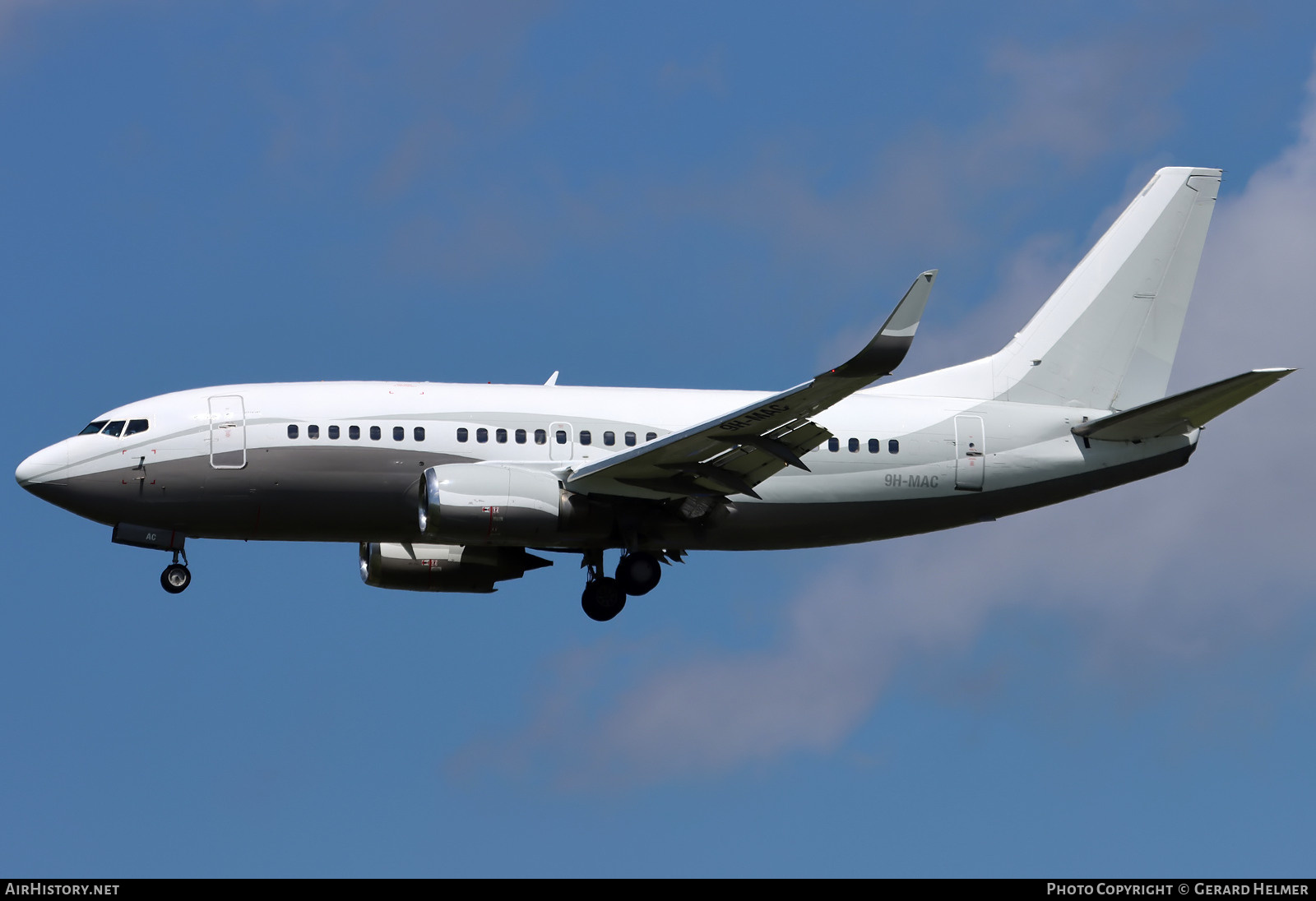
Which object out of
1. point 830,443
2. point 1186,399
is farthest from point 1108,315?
point 830,443

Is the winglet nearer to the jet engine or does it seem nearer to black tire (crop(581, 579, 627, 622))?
the jet engine

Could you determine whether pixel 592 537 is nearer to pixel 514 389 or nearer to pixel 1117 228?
Answer: pixel 514 389

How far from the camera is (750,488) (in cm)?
4141

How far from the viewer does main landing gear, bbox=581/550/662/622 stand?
42656mm

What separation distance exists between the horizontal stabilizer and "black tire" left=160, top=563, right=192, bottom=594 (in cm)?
2040

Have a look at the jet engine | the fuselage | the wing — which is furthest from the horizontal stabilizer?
the jet engine

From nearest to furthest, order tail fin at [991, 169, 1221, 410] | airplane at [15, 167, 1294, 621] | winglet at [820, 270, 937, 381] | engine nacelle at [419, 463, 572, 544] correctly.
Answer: winglet at [820, 270, 937, 381] < engine nacelle at [419, 463, 572, 544] < airplane at [15, 167, 1294, 621] < tail fin at [991, 169, 1221, 410]

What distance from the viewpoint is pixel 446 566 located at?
45062 mm

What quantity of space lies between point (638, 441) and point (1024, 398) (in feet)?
31.6

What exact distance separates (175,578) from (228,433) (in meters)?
3.59

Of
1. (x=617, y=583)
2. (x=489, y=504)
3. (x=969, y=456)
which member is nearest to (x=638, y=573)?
(x=617, y=583)

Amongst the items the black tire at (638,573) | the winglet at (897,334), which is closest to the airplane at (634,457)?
the black tire at (638,573)

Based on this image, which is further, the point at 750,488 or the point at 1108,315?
the point at 1108,315

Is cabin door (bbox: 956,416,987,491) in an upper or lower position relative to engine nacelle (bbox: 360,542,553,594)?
upper
